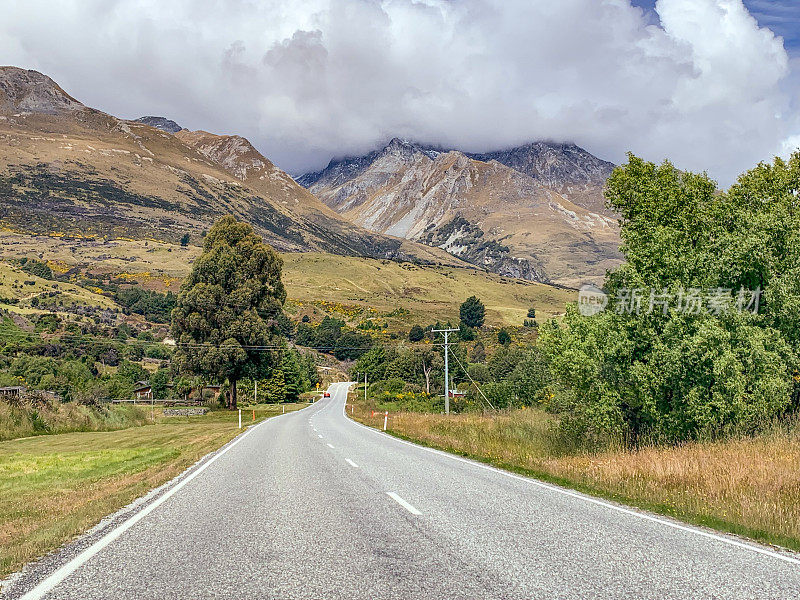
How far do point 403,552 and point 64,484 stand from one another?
1129 cm

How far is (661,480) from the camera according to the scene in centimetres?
1152

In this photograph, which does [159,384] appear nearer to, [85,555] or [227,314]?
[227,314]

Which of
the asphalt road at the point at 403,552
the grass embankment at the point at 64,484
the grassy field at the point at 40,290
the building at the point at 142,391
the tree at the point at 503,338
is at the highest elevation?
the grassy field at the point at 40,290

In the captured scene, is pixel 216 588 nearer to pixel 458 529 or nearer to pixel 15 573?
pixel 15 573

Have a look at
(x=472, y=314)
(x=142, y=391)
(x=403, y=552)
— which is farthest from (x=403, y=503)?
(x=472, y=314)

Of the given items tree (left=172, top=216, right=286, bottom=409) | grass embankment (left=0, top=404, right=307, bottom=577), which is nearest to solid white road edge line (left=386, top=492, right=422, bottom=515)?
grass embankment (left=0, top=404, right=307, bottom=577)

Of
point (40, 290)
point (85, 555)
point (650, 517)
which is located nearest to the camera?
point (85, 555)

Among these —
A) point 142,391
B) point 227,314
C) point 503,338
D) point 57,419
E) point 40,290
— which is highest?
point 40,290

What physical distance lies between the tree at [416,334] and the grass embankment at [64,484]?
119209mm

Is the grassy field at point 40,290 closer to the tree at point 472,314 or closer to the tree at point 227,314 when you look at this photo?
the tree at point 227,314

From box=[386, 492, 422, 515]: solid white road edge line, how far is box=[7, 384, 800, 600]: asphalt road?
0.06ft

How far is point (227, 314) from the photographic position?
52219 millimetres

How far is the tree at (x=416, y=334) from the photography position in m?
147

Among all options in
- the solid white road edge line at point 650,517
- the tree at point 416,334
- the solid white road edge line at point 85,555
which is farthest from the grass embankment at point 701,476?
the tree at point 416,334
